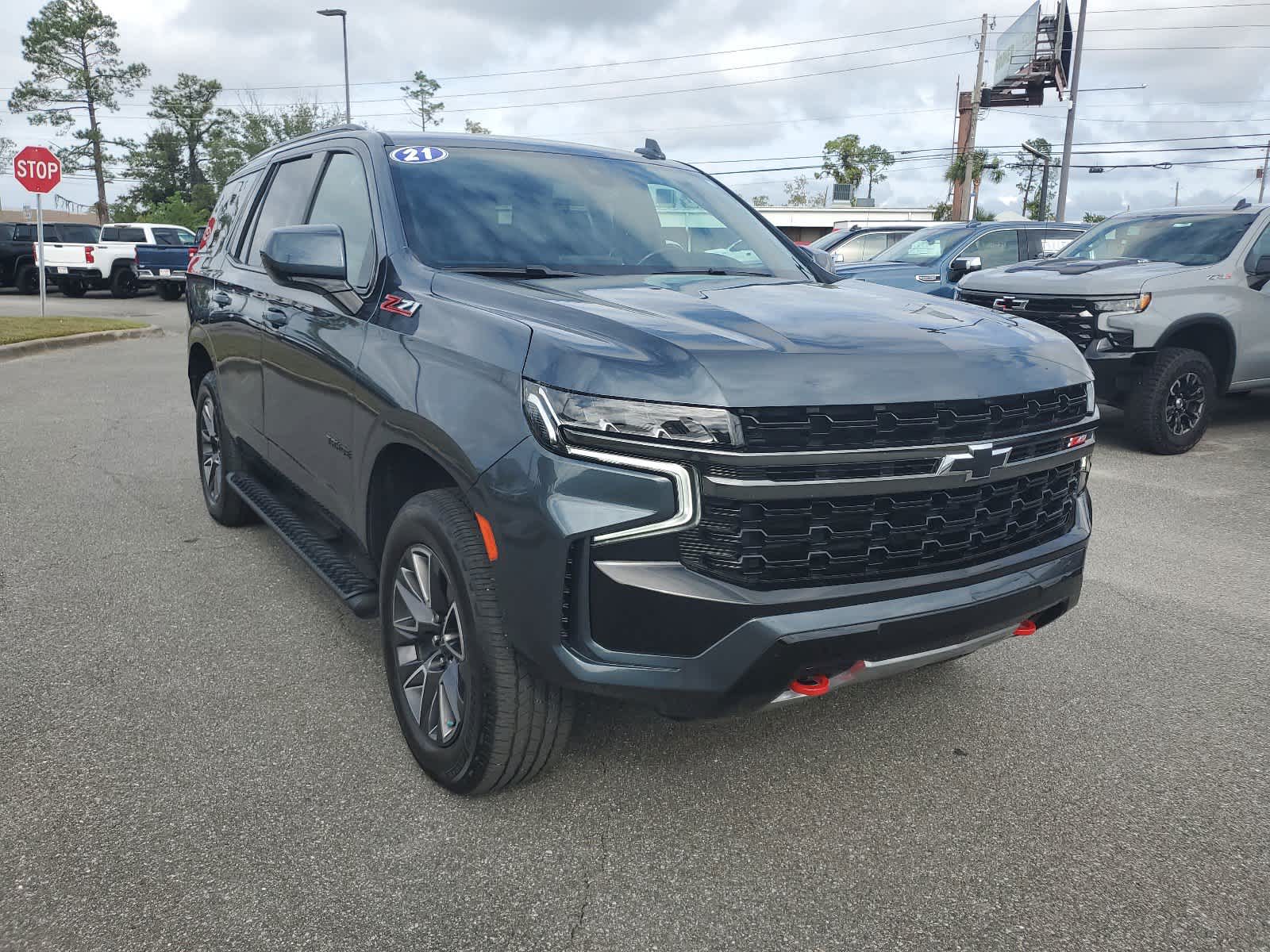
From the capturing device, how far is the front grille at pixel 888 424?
2.28 meters

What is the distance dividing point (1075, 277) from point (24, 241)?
2629cm

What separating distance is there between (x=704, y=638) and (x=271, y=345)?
2.58m

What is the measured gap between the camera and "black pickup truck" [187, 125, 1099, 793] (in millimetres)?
2285

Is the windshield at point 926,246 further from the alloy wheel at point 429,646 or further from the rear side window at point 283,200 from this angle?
the alloy wheel at point 429,646

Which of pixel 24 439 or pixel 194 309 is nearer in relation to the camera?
pixel 194 309

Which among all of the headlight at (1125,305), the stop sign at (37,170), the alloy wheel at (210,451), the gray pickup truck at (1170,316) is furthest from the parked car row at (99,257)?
the headlight at (1125,305)

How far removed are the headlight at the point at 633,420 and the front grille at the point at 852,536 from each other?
15 cm

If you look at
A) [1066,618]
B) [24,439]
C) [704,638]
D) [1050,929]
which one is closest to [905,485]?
[704,638]

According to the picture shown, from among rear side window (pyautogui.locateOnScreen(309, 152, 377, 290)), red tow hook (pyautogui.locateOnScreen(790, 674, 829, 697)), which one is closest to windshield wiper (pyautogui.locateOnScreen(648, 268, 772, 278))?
rear side window (pyautogui.locateOnScreen(309, 152, 377, 290))

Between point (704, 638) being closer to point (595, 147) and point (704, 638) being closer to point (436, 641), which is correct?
point (436, 641)

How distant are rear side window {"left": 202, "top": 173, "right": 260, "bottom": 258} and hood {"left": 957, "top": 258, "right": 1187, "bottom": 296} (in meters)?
5.84

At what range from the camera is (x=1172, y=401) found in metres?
7.81

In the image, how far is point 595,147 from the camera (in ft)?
13.9

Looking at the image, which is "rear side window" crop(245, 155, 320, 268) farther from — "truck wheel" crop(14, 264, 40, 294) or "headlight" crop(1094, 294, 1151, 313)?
"truck wheel" crop(14, 264, 40, 294)
